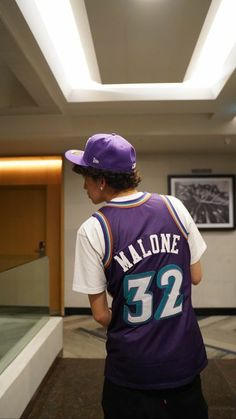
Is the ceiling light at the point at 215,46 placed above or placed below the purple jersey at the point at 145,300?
above

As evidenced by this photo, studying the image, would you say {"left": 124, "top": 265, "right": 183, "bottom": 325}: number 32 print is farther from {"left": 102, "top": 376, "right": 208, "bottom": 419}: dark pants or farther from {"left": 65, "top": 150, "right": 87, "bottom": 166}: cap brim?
{"left": 65, "top": 150, "right": 87, "bottom": 166}: cap brim

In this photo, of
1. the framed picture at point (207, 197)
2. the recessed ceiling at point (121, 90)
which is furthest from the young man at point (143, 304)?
the framed picture at point (207, 197)

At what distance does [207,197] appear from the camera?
5.11 metres

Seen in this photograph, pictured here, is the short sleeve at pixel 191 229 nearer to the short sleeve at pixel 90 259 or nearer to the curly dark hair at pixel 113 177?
the curly dark hair at pixel 113 177

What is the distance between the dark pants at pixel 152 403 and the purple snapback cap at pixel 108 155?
62 cm

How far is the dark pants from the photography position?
93 centimetres

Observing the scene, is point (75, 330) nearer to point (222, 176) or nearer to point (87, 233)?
point (222, 176)

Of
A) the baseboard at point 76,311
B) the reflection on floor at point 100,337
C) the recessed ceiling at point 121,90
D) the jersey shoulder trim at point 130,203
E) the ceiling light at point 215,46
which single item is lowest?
the reflection on floor at point 100,337

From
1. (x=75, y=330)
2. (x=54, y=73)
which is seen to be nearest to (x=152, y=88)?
(x=54, y=73)

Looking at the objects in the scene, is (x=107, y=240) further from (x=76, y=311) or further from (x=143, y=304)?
(x=76, y=311)

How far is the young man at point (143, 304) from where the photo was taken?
0.92 meters

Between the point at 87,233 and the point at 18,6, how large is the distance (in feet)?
5.03

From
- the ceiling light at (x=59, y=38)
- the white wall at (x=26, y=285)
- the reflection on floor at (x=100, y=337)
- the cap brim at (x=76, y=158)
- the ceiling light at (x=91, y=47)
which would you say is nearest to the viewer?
the cap brim at (x=76, y=158)

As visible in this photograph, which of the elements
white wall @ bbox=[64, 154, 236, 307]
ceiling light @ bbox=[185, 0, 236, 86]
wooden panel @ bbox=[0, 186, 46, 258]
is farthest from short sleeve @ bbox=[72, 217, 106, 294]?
wooden panel @ bbox=[0, 186, 46, 258]
